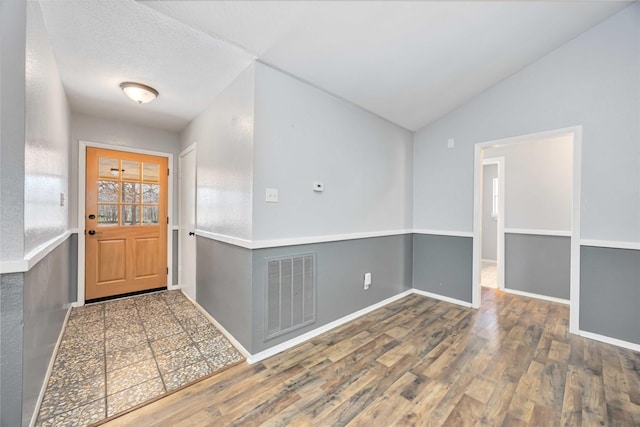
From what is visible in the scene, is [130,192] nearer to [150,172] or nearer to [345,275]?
[150,172]

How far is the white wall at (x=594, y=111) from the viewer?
7.39 ft

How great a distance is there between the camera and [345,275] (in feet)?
8.96

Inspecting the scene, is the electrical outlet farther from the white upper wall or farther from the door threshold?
the door threshold

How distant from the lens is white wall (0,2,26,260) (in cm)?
119

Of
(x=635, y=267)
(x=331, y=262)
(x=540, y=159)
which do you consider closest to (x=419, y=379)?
(x=331, y=262)

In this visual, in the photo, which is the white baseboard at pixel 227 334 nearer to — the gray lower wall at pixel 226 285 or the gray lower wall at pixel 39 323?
the gray lower wall at pixel 226 285

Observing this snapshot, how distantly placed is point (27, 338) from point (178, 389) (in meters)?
0.86

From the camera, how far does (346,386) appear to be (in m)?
1.74

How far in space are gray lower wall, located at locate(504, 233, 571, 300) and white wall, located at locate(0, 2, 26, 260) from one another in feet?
16.5

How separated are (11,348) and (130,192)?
2762 mm

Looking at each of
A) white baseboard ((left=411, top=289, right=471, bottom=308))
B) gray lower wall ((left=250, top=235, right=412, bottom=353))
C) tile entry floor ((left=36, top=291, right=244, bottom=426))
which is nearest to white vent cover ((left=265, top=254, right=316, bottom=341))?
gray lower wall ((left=250, top=235, right=412, bottom=353))

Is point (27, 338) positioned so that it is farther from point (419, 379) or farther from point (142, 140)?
point (142, 140)

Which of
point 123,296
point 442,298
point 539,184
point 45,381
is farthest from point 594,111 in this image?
point 123,296

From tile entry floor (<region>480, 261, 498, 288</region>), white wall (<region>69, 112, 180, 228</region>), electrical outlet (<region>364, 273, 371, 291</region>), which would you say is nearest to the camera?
electrical outlet (<region>364, 273, 371, 291</region>)
